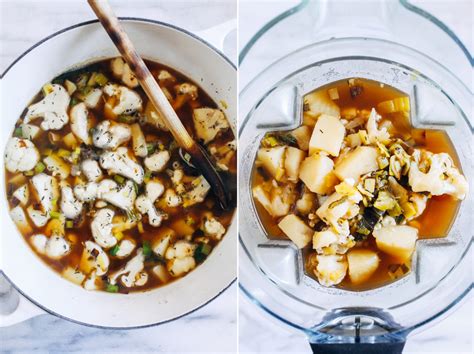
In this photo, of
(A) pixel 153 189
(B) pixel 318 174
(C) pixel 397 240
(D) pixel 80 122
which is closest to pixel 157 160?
(A) pixel 153 189

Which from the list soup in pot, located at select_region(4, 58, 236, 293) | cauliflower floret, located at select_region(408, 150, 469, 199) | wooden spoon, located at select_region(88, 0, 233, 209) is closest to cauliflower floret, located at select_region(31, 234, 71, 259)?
soup in pot, located at select_region(4, 58, 236, 293)

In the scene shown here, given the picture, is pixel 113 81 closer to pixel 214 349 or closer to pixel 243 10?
pixel 243 10

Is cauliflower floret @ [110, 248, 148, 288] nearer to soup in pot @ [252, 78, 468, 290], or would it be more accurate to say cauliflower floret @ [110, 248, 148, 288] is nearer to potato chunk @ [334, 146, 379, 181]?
soup in pot @ [252, 78, 468, 290]

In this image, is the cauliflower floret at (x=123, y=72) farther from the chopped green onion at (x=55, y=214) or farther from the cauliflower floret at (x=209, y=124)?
the chopped green onion at (x=55, y=214)

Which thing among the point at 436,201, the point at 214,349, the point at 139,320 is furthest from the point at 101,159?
the point at 436,201

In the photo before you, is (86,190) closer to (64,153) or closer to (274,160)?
(64,153)

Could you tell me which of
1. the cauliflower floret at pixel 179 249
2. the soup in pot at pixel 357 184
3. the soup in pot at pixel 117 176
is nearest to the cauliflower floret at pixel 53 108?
the soup in pot at pixel 117 176

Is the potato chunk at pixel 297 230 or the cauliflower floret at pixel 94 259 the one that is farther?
the cauliflower floret at pixel 94 259
